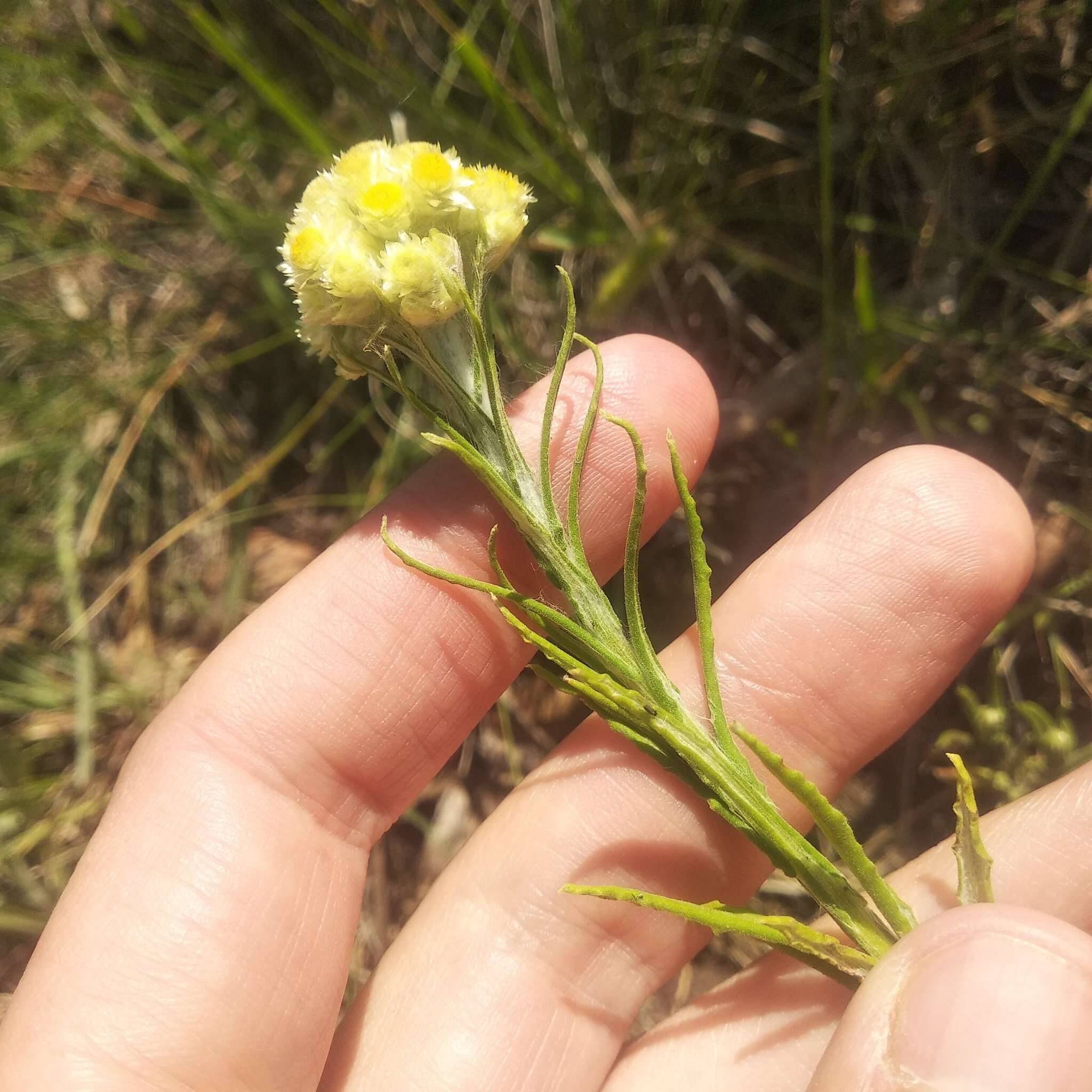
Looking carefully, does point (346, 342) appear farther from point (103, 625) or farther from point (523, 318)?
point (103, 625)

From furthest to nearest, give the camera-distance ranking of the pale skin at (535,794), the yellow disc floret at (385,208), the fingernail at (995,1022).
Answer: the pale skin at (535,794)
the yellow disc floret at (385,208)
the fingernail at (995,1022)

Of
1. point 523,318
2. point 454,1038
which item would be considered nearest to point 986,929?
point 454,1038

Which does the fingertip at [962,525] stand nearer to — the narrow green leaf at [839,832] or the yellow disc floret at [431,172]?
the narrow green leaf at [839,832]

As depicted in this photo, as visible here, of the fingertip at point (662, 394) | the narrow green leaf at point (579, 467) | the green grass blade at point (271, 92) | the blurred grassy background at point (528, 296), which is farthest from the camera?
the blurred grassy background at point (528, 296)

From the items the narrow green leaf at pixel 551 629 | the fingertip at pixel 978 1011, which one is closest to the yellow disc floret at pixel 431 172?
the narrow green leaf at pixel 551 629

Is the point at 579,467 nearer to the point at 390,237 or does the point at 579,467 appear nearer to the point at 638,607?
the point at 638,607
